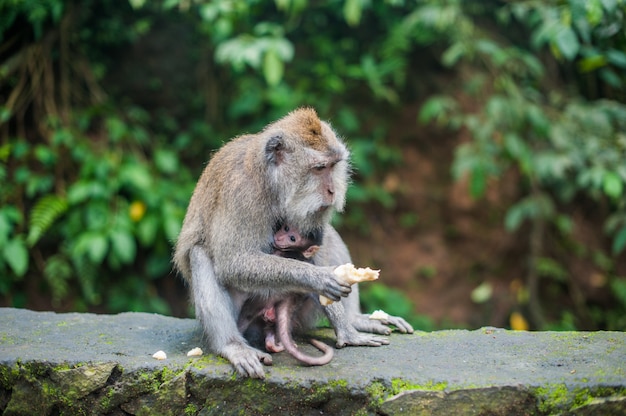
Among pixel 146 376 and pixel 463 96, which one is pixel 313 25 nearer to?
pixel 463 96

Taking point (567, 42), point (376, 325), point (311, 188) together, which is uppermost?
point (567, 42)

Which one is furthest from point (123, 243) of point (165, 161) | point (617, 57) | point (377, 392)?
point (617, 57)

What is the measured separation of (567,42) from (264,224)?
3759mm

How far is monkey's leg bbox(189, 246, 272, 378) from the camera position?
482 cm

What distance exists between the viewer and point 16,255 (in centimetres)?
778

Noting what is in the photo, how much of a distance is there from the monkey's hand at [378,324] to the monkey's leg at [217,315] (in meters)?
1.01

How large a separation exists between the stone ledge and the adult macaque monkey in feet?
0.91

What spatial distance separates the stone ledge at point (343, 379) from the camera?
14.1 feet

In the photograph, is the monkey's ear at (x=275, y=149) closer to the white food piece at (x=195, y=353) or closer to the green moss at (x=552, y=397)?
the white food piece at (x=195, y=353)

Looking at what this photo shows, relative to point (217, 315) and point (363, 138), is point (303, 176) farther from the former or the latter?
point (363, 138)

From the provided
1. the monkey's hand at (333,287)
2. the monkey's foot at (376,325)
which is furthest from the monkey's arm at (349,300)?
the monkey's hand at (333,287)

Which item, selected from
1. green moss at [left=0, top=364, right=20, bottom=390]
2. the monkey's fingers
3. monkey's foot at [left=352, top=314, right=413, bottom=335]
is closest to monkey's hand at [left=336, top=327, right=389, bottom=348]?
monkey's foot at [left=352, top=314, right=413, bottom=335]

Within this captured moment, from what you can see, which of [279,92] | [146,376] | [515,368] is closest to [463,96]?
[279,92]

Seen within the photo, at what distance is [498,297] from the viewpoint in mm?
10289
